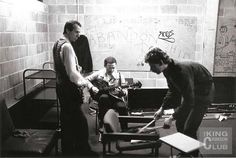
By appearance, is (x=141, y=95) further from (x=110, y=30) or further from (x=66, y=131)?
(x=110, y=30)

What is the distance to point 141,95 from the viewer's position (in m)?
3.84

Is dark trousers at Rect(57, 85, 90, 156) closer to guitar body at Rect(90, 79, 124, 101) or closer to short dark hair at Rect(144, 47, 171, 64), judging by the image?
guitar body at Rect(90, 79, 124, 101)

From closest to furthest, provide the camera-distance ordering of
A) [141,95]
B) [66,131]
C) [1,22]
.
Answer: [1,22]
[66,131]
[141,95]

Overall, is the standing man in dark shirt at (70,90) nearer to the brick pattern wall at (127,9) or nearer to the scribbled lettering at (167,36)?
the brick pattern wall at (127,9)

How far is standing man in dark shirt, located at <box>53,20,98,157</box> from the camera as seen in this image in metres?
2.84

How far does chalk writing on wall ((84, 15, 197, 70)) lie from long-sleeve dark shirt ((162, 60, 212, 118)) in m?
2.26

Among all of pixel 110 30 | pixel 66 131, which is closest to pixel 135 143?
pixel 66 131

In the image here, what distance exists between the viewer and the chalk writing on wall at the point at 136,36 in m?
4.77

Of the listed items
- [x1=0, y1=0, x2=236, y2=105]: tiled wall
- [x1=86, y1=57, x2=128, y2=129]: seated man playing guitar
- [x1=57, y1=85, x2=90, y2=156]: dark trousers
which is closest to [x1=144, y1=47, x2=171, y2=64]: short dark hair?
[x1=57, y1=85, x2=90, y2=156]: dark trousers

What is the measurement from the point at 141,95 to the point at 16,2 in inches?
79.2

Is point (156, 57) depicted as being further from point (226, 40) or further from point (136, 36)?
point (226, 40)

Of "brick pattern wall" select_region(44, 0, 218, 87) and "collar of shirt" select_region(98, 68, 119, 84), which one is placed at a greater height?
"brick pattern wall" select_region(44, 0, 218, 87)

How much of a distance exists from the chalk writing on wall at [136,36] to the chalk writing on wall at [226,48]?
0.46 m

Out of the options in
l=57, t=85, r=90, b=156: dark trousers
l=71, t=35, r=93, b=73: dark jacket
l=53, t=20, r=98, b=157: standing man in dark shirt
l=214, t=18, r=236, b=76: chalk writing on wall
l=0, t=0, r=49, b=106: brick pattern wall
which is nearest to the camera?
l=53, t=20, r=98, b=157: standing man in dark shirt
